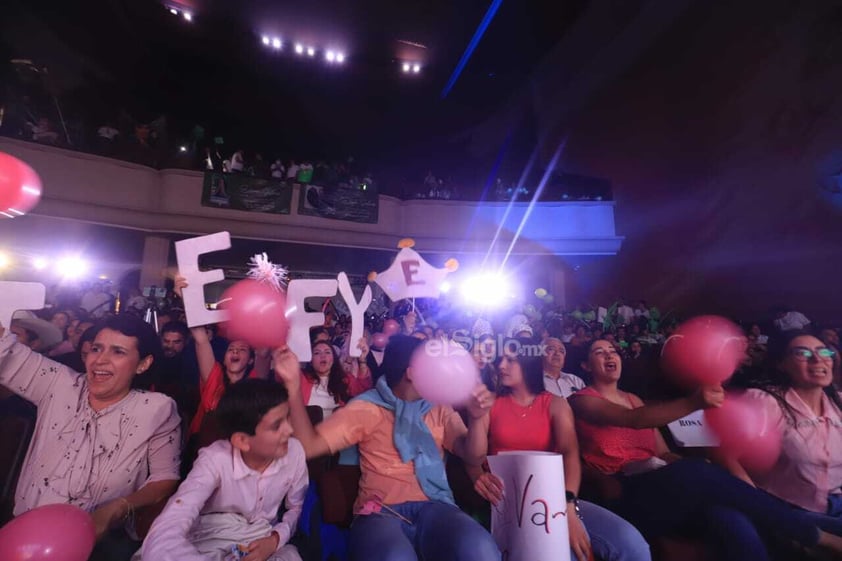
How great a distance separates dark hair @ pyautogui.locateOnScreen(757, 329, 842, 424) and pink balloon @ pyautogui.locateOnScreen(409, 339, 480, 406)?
55.7 inches

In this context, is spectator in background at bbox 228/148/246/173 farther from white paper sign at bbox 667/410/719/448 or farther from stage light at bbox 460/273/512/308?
white paper sign at bbox 667/410/719/448

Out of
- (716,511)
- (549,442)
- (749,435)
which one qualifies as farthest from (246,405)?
(749,435)

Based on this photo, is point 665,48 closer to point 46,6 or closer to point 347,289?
point 347,289

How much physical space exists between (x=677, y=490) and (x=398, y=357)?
1.22m

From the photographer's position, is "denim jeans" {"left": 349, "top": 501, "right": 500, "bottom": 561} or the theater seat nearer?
"denim jeans" {"left": 349, "top": 501, "right": 500, "bottom": 561}

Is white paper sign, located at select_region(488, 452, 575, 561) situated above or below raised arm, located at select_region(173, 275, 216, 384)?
below

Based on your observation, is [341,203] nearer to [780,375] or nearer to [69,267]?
[69,267]

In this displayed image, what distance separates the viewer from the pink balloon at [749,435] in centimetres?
195

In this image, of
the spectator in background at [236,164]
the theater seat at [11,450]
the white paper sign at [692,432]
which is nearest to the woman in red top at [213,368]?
the theater seat at [11,450]

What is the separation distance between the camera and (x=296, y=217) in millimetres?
8828

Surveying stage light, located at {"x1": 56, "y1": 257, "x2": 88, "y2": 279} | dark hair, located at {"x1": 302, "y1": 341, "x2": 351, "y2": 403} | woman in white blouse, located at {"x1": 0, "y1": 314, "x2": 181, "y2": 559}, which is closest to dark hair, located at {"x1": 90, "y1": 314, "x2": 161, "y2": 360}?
woman in white blouse, located at {"x1": 0, "y1": 314, "x2": 181, "y2": 559}

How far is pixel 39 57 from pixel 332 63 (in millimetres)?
5368

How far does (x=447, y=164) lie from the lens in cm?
1223

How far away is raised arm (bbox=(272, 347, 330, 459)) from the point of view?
1662 millimetres
